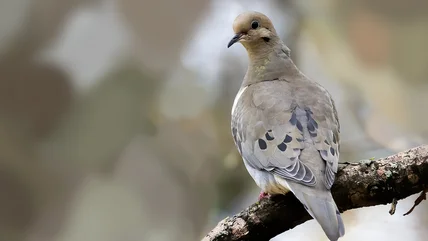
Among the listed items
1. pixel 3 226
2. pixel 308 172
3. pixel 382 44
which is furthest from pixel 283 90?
pixel 3 226

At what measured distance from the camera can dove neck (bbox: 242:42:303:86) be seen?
1660mm

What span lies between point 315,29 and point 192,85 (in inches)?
21.4

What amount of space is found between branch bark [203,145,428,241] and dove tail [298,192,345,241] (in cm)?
7

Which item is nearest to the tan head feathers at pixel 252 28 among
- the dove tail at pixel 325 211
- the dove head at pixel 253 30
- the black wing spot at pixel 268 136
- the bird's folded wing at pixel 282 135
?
the dove head at pixel 253 30

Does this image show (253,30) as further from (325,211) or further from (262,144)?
(325,211)

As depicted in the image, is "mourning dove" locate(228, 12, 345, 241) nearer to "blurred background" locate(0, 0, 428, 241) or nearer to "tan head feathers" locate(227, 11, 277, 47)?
"tan head feathers" locate(227, 11, 277, 47)

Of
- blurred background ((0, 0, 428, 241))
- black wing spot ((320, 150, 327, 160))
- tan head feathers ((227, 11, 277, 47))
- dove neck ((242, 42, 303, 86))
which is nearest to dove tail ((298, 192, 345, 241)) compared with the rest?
black wing spot ((320, 150, 327, 160))

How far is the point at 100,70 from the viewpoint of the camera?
2357 mm

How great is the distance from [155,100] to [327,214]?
1348mm

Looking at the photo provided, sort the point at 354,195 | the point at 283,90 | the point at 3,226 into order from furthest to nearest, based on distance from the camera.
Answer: the point at 3,226 → the point at 283,90 → the point at 354,195

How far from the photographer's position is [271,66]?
1688 mm

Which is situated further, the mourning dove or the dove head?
the dove head

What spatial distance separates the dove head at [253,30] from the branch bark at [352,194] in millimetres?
593

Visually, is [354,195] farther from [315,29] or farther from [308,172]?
[315,29]
